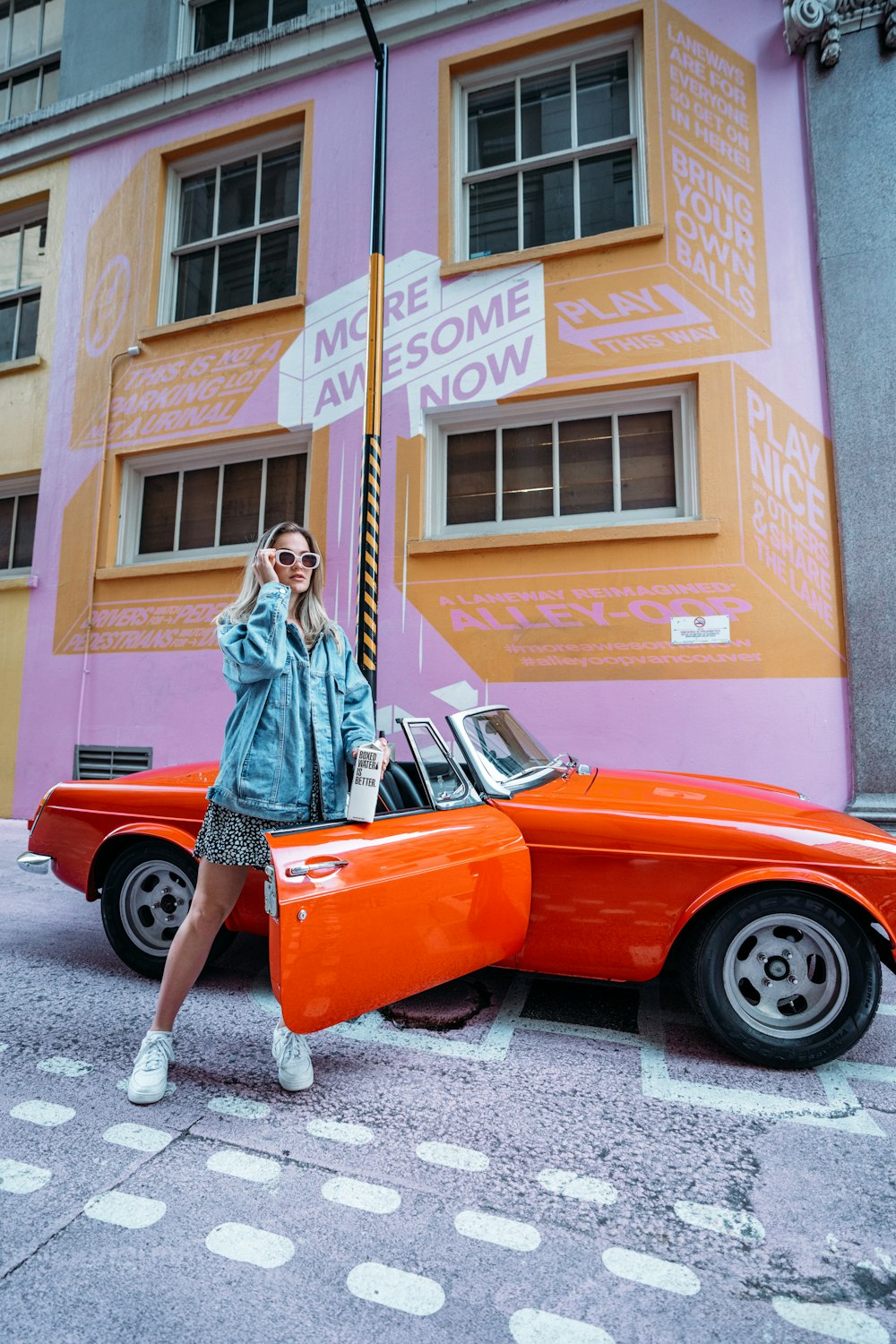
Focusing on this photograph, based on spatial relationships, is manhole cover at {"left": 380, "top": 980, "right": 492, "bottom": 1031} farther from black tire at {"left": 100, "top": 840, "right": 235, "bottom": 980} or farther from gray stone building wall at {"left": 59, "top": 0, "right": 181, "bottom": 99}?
gray stone building wall at {"left": 59, "top": 0, "right": 181, "bottom": 99}

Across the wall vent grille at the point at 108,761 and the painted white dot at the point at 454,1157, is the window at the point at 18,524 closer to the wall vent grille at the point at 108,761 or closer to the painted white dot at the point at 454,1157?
the wall vent grille at the point at 108,761

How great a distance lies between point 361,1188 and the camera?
1.80m

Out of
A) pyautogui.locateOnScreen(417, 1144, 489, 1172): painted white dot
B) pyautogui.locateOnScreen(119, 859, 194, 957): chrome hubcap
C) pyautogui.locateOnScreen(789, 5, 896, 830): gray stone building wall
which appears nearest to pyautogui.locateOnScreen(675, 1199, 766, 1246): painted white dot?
pyautogui.locateOnScreen(417, 1144, 489, 1172): painted white dot

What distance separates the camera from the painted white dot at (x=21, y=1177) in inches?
69.5

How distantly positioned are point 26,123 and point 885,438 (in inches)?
381

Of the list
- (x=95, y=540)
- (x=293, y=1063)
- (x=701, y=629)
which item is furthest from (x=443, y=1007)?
(x=95, y=540)

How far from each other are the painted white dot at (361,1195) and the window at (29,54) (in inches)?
449

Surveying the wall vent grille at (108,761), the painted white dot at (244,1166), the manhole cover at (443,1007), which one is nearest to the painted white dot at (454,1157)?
the painted white dot at (244,1166)

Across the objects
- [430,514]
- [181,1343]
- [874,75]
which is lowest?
[181,1343]

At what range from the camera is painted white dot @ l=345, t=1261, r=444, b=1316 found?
4.68 ft

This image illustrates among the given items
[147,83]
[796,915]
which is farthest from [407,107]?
[796,915]

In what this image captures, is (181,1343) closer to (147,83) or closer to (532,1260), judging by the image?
(532,1260)

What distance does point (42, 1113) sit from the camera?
6.98 feet

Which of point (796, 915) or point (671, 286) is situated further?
point (671, 286)
